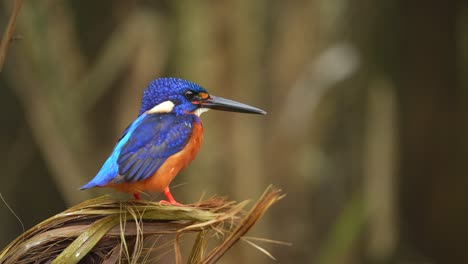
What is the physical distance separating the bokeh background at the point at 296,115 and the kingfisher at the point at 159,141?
2469 millimetres

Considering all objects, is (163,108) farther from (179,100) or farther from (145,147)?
(145,147)

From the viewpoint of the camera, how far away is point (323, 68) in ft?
14.7

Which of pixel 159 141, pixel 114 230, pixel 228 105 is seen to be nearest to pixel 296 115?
pixel 228 105

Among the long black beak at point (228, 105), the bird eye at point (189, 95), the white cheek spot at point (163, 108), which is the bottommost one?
the white cheek spot at point (163, 108)

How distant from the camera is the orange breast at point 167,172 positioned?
1.65 metres

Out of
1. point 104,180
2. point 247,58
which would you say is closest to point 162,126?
point 104,180

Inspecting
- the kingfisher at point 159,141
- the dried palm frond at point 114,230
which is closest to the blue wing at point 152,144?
the kingfisher at point 159,141

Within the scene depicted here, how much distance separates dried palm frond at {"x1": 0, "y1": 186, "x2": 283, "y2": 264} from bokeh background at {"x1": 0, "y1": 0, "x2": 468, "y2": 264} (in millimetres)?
2814

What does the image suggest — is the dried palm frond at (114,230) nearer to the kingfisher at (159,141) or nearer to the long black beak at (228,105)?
the kingfisher at (159,141)

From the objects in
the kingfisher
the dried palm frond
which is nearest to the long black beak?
the kingfisher

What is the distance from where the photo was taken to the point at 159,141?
170cm

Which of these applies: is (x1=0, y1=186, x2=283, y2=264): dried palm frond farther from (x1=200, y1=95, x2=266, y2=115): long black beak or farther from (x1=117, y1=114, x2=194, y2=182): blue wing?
(x1=200, y1=95, x2=266, y2=115): long black beak

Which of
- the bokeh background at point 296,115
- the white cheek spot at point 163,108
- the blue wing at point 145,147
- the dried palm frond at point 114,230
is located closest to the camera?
the dried palm frond at point 114,230

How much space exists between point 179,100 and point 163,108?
0.05 m
